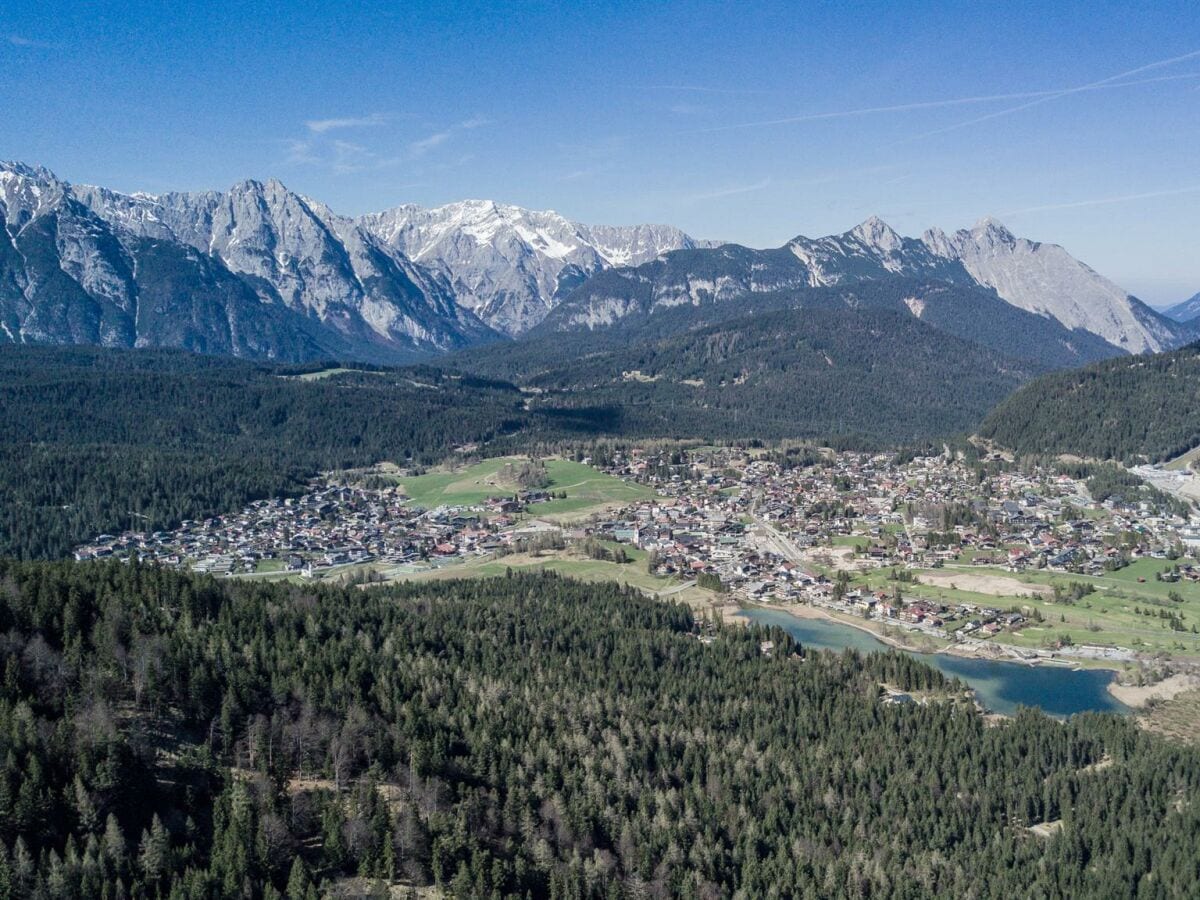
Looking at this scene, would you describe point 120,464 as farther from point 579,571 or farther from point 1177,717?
point 1177,717

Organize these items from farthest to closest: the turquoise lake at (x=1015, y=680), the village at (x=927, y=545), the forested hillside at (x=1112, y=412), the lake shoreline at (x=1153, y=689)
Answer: the forested hillside at (x=1112, y=412) < the village at (x=927, y=545) < the turquoise lake at (x=1015, y=680) < the lake shoreline at (x=1153, y=689)

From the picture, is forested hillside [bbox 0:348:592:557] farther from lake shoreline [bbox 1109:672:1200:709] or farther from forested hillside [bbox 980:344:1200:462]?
lake shoreline [bbox 1109:672:1200:709]

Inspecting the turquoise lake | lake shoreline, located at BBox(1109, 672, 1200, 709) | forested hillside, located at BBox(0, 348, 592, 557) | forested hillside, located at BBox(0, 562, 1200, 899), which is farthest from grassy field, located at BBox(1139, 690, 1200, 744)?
forested hillside, located at BBox(0, 348, 592, 557)

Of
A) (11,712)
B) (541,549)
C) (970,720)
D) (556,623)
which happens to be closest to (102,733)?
(11,712)

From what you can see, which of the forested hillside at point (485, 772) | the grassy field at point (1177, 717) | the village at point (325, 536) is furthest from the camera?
the village at point (325, 536)

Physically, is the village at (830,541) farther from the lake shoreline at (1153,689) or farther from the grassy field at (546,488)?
the lake shoreline at (1153,689)

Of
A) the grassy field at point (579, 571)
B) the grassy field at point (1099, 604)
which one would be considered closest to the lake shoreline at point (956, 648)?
the grassy field at point (1099, 604)

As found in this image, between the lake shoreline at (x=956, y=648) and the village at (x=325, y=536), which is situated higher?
the village at (x=325, y=536)
